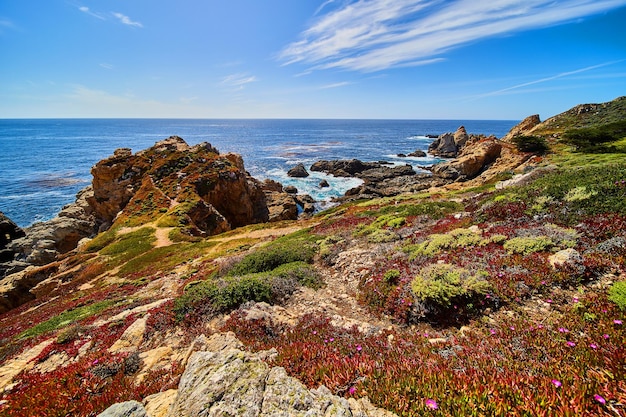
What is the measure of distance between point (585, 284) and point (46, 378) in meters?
14.4

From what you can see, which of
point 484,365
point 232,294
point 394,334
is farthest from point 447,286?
point 232,294

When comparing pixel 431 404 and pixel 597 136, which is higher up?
pixel 597 136

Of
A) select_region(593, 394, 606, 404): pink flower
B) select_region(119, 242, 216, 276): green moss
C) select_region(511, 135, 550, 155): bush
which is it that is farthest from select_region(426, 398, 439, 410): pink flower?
select_region(511, 135, 550, 155): bush

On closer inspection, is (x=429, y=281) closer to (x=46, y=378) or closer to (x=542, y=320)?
(x=542, y=320)

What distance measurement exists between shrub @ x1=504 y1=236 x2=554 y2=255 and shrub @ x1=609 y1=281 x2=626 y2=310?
2.75 m

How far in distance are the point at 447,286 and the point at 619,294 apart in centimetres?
333

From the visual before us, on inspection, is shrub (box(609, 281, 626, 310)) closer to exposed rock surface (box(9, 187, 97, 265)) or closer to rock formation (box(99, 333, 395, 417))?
rock formation (box(99, 333, 395, 417))

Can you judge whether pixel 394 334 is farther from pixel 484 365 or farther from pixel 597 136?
pixel 597 136

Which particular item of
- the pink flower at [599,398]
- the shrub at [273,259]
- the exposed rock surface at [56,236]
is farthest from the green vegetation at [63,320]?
the exposed rock surface at [56,236]

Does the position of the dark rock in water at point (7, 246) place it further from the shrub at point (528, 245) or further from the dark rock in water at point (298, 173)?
the dark rock in water at point (298, 173)

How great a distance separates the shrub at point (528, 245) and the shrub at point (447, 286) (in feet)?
6.79

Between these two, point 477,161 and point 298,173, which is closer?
point 477,161

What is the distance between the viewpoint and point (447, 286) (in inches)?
308

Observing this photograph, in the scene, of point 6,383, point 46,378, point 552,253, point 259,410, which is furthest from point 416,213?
point 6,383
